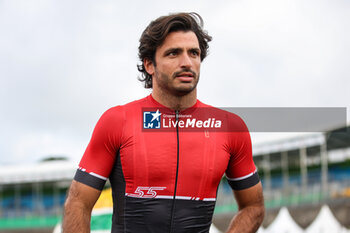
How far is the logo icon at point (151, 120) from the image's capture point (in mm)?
3129

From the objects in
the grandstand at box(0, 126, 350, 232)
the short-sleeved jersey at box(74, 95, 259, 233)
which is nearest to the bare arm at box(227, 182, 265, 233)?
the short-sleeved jersey at box(74, 95, 259, 233)

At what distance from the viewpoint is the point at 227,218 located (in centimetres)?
3459

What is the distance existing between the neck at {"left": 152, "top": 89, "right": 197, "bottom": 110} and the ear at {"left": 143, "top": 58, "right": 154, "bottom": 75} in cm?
14

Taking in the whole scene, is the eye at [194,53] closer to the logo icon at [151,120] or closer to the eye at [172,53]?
the eye at [172,53]

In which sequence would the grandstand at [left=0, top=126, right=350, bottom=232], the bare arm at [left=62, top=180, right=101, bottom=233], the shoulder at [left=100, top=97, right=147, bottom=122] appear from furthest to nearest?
the grandstand at [left=0, top=126, right=350, bottom=232] → the shoulder at [left=100, top=97, right=147, bottom=122] → the bare arm at [left=62, top=180, right=101, bottom=233]

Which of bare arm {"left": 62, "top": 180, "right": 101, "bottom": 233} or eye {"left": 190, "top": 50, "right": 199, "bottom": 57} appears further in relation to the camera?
eye {"left": 190, "top": 50, "right": 199, "bottom": 57}

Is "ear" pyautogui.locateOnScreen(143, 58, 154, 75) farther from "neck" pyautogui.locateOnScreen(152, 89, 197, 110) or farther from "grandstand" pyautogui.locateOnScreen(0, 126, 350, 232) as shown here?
"grandstand" pyautogui.locateOnScreen(0, 126, 350, 232)

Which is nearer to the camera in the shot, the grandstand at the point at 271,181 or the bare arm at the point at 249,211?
the bare arm at the point at 249,211

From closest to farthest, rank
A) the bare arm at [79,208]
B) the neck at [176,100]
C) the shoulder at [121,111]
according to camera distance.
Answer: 1. the bare arm at [79,208]
2. the shoulder at [121,111]
3. the neck at [176,100]

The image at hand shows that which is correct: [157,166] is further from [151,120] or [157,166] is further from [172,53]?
[172,53]

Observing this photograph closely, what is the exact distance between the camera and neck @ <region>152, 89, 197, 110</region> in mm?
3191

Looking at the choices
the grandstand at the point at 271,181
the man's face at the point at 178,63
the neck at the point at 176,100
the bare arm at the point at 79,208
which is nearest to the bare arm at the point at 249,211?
the neck at the point at 176,100

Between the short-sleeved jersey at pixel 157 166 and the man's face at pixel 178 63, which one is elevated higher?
the man's face at pixel 178 63

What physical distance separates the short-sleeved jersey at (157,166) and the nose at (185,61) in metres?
0.37
